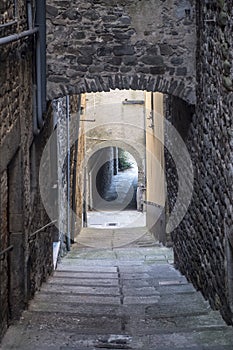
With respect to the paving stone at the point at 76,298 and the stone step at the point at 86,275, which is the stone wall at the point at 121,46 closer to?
the paving stone at the point at 76,298

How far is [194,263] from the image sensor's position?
7703mm

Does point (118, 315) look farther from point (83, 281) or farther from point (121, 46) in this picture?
point (121, 46)

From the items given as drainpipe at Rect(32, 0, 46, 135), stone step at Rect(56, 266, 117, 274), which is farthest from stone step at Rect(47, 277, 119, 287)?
drainpipe at Rect(32, 0, 46, 135)

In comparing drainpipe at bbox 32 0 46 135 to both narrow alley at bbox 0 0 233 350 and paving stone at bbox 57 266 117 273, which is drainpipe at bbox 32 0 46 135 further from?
paving stone at bbox 57 266 117 273

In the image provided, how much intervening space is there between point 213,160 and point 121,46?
193 centimetres

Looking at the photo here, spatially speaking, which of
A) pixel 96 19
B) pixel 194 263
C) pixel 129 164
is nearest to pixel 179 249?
pixel 194 263

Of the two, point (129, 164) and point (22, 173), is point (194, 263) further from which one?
point (129, 164)

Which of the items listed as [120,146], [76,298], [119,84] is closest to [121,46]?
[119,84]

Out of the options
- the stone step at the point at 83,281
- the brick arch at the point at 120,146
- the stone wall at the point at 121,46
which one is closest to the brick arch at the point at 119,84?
the stone wall at the point at 121,46

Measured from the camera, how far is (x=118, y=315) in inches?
248

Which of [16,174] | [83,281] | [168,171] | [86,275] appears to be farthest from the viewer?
[168,171]

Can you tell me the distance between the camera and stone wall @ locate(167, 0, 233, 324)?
555cm

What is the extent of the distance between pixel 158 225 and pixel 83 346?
347 inches

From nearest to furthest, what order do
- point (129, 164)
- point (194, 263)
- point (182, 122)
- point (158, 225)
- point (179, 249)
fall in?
point (194, 263) < point (182, 122) < point (179, 249) < point (158, 225) < point (129, 164)
